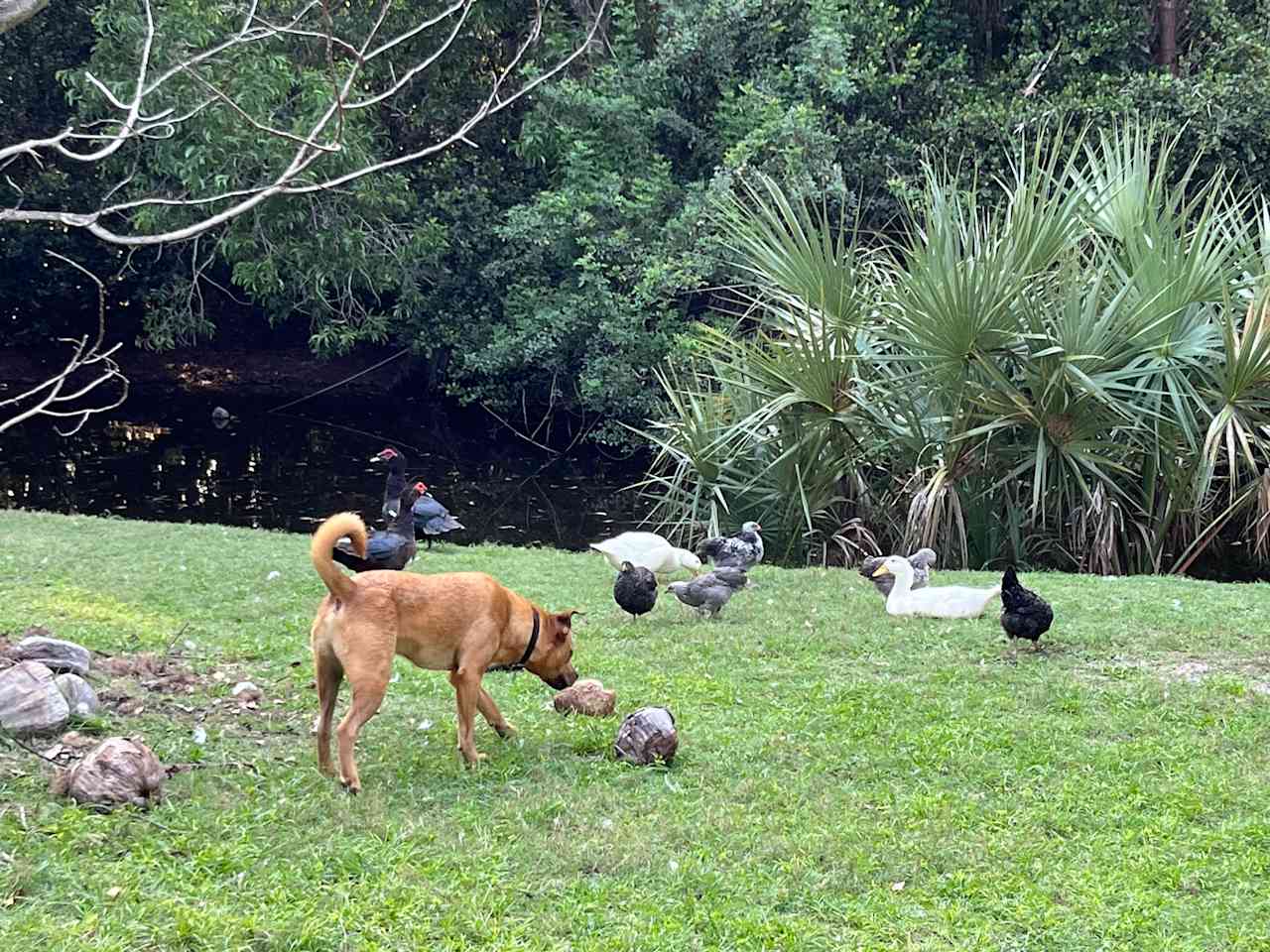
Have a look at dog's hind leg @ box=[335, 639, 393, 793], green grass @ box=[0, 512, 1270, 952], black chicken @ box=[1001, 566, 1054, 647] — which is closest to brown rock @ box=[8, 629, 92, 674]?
green grass @ box=[0, 512, 1270, 952]

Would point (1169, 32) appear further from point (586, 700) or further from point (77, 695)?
point (77, 695)

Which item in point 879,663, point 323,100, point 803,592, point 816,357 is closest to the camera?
point 879,663

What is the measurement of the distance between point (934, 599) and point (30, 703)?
5.21 metres

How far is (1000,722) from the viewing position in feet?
18.3

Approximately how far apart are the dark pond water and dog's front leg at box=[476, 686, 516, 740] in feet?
33.8

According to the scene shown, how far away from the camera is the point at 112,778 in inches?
168

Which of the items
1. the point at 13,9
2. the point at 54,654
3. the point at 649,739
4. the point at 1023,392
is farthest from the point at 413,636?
the point at 1023,392

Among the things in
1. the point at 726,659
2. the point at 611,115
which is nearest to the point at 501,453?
the point at 611,115

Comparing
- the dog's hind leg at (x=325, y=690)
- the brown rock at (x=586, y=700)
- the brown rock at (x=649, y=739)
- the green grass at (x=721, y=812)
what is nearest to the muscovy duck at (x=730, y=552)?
the green grass at (x=721, y=812)

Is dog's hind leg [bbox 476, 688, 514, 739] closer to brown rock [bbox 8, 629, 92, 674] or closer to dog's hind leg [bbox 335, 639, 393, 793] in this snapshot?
dog's hind leg [bbox 335, 639, 393, 793]

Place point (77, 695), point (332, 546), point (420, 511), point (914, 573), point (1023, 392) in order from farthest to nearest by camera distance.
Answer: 1. point (420, 511)
2. point (1023, 392)
3. point (914, 573)
4. point (77, 695)
5. point (332, 546)

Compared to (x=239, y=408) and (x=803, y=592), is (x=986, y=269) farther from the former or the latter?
(x=239, y=408)

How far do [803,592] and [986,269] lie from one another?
11.0 feet

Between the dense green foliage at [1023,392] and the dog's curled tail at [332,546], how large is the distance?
22.4 feet
